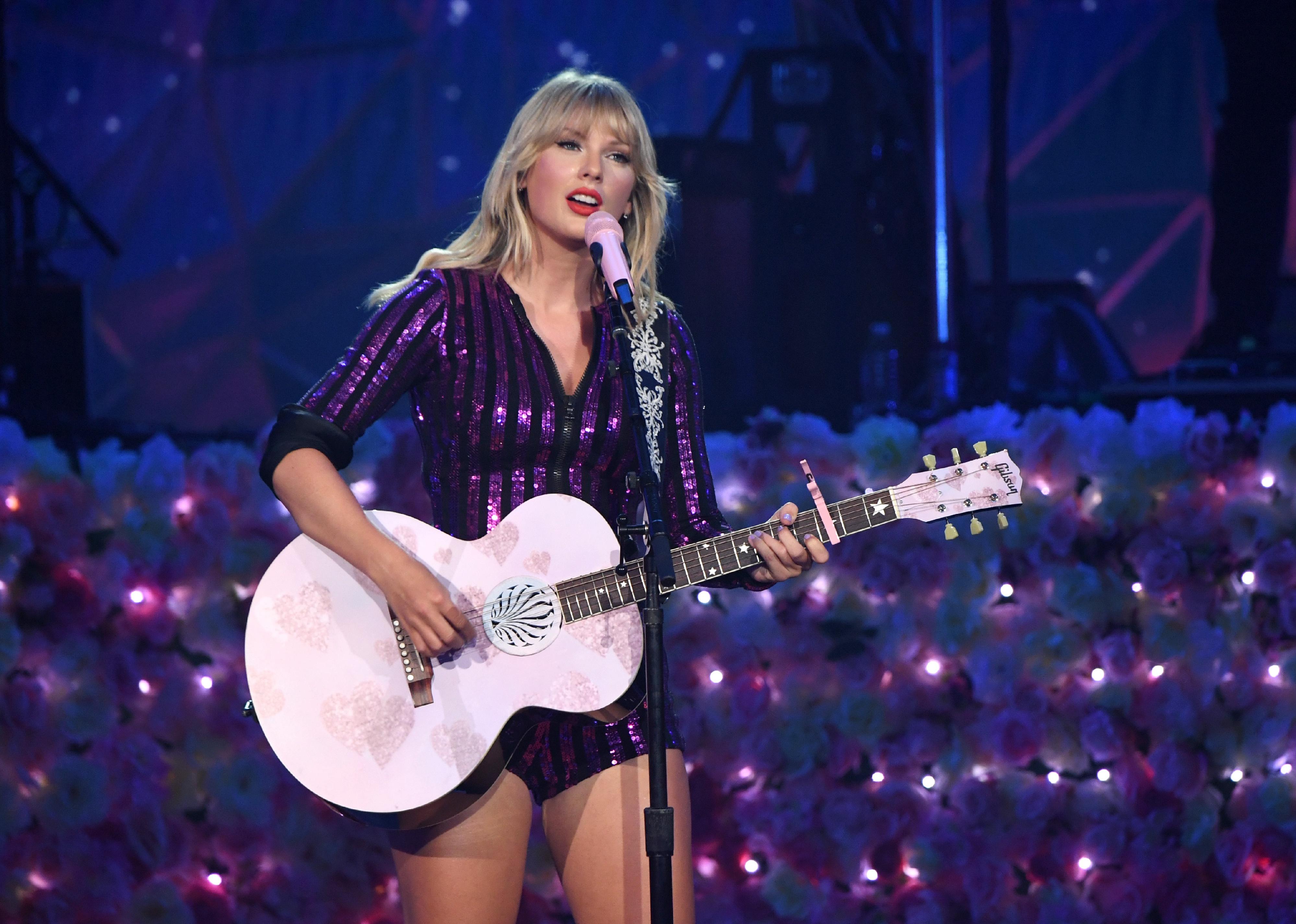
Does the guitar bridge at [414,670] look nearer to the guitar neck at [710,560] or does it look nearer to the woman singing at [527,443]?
the woman singing at [527,443]

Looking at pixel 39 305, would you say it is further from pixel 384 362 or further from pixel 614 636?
pixel 614 636

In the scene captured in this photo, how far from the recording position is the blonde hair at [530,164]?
2.17 meters

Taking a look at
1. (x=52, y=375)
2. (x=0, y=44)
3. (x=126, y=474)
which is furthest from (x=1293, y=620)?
(x=0, y=44)

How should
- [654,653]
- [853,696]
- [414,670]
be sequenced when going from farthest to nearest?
[853,696] < [414,670] < [654,653]

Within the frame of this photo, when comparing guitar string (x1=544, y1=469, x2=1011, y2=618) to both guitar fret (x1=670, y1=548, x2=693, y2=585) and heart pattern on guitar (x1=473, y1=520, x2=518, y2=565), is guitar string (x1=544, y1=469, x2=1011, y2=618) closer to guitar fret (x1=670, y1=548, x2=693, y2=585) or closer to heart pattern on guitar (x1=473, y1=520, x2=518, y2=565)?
guitar fret (x1=670, y1=548, x2=693, y2=585)

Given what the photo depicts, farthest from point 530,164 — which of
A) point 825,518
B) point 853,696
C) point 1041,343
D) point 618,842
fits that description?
point 1041,343

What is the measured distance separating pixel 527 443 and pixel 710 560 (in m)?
0.39

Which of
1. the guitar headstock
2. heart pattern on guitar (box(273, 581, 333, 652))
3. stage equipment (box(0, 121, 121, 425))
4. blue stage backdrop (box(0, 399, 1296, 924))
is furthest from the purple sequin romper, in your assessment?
stage equipment (box(0, 121, 121, 425))

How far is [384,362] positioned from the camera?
203 cm

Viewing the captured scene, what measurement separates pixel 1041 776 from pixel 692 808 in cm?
97

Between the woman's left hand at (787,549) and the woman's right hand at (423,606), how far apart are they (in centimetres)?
55

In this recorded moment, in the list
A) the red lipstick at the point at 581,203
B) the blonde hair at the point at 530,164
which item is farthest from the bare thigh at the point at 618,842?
the red lipstick at the point at 581,203

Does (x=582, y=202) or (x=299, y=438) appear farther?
(x=582, y=202)

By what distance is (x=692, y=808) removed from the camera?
3277mm
